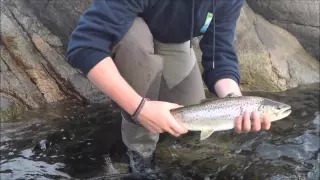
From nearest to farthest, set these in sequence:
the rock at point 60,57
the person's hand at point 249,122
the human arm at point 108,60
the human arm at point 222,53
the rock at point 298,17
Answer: the human arm at point 108,60, the person's hand at point 249,122, the human arm at point 222,53, the rock at point 60,57, the rock at point 298,17

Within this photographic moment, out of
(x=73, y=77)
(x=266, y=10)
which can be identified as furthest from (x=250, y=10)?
(x=73, y=77)

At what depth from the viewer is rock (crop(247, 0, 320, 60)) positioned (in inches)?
305

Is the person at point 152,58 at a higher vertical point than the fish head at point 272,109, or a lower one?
higher

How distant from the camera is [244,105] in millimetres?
3111

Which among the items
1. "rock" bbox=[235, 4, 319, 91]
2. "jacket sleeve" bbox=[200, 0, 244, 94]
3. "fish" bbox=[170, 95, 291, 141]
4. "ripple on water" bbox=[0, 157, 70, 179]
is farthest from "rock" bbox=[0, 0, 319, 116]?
"fish" bbox=[170, 95, 291, 141]

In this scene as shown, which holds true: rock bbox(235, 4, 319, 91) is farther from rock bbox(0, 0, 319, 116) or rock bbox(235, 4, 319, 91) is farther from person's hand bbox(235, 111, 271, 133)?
person's hand bbox(235, 111, 271, 133)

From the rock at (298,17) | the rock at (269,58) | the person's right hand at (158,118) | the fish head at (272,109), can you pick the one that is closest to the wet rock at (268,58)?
the rock at (269,58)

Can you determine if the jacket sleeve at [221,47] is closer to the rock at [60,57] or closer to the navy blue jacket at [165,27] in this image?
the navy blue jacket at [165,27]

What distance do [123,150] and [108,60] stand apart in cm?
163

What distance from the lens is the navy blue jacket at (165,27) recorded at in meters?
2.97

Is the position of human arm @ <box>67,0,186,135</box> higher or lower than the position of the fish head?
higher

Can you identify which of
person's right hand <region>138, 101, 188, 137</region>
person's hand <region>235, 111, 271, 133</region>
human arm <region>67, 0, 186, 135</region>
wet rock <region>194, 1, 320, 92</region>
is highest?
human arm <region>67, 0, 186, 135</region>

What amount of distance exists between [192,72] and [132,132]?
83 cm

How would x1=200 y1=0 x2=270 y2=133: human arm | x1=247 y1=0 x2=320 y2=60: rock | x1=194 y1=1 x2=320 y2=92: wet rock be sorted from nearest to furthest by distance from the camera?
x1=200 y1=0 x2=270 y2=133: human arm, x1=194 y1=1 x2=320 y2=92: wet rock, x1=247 y1=0 x2=320 y2=60: rock
